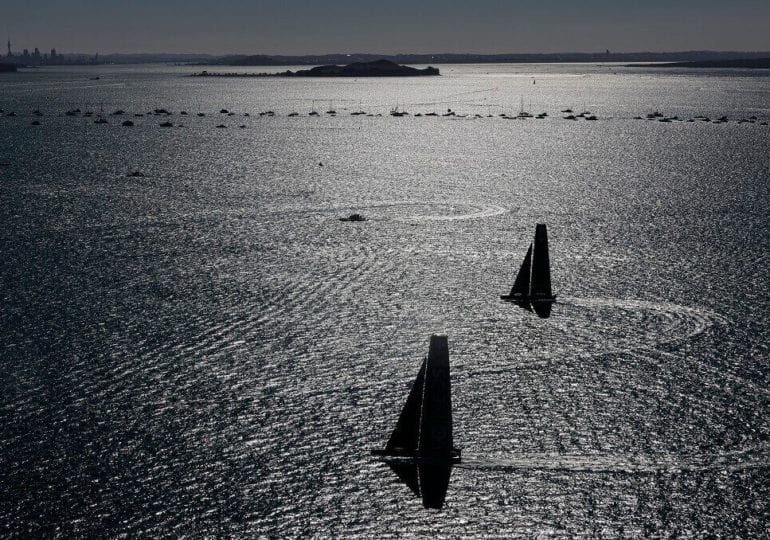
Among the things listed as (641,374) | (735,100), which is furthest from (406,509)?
(735,100)

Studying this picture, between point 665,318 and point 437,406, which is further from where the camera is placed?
point 665,318

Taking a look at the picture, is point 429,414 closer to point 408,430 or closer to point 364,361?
point 408,430

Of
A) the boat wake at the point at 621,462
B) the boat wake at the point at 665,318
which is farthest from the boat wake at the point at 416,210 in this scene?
the boat wake at the point at 621,462

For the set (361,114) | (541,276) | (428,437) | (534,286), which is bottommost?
(361,114)

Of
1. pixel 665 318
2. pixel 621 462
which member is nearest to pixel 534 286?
pixel 665 318

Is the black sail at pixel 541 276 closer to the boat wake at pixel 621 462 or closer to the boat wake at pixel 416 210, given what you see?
the boat wake at pixel 621 462

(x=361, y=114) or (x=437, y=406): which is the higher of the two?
(x=437, y=406)
